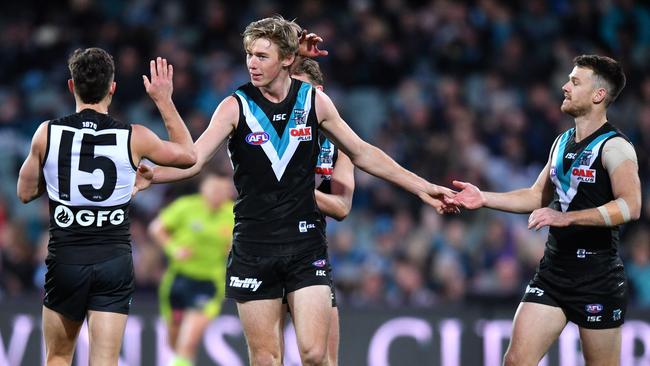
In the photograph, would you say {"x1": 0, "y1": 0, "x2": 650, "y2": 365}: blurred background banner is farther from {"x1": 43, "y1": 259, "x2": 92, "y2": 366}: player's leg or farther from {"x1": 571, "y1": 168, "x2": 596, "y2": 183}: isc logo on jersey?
{"x1": 43, "y1": 259, "x2": 92, "y2": 366}: player's leg

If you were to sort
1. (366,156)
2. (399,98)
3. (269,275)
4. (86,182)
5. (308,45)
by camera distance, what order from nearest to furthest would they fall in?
(86,182)
(269,275)
(366,156)
(308,45)
(399,98)

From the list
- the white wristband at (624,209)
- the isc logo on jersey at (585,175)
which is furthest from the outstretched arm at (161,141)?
the white wristband at (624,209)

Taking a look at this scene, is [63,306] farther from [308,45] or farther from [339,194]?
[308,45]

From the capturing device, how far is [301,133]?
700 cm

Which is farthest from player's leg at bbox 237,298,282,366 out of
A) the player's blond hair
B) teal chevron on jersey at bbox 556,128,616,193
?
teal chevron on jersey at bbox 556,128,616,193

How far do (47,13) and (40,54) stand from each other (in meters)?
0.94

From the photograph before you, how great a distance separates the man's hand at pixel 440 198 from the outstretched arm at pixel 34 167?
8.00ft

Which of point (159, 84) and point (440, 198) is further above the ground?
point (159, 84)

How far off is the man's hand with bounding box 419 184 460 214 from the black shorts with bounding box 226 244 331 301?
96cm

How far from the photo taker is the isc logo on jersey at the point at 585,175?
7.33m

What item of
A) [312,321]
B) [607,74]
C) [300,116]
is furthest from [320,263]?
[607,74]

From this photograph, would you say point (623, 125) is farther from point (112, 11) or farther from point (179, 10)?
point (112, 11)

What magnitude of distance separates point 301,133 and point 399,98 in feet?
26.0

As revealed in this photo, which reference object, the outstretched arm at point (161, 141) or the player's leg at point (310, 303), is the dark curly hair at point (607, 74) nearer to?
the player's leg at point (310, 303)
